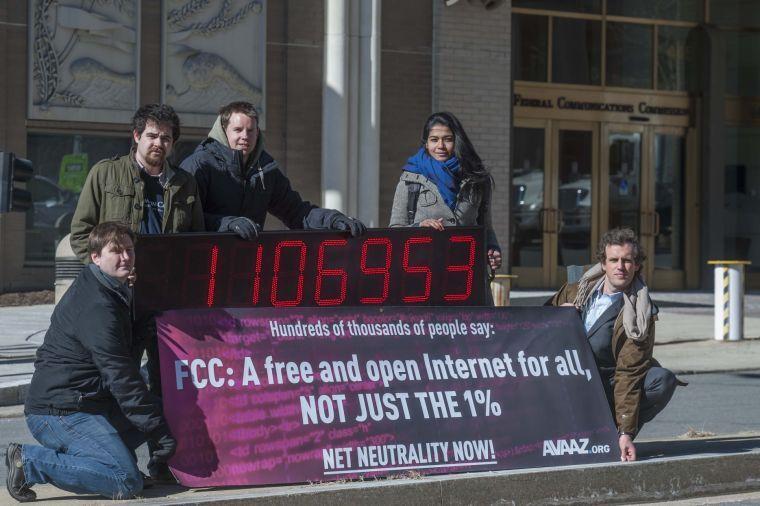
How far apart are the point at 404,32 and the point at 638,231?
649cm

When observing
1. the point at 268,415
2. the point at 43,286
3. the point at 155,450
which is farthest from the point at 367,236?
the point at 43,286

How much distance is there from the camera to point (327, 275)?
22.4 feet

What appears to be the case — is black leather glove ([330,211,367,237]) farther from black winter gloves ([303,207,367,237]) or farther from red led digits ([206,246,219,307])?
red led digits ([206,246,219,307])

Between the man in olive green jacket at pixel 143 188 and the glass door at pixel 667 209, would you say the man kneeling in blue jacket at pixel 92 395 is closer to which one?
the man in olive green jacket at pixel 143 188

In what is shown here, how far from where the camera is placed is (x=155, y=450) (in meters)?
6.11

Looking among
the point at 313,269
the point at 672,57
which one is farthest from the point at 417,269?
the point at 672,57

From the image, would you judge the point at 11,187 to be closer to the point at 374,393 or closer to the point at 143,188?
the point at 143,188

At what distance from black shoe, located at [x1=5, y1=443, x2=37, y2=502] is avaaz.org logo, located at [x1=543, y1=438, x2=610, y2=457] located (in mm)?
2653

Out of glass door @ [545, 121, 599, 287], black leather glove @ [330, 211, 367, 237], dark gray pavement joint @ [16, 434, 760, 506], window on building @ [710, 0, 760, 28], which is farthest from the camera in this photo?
window on building @ [710, 0, 760, 28]

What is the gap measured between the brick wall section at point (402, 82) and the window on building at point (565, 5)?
2.57 m

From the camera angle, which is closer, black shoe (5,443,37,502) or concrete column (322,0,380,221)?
black shoe (5,443,37,502)

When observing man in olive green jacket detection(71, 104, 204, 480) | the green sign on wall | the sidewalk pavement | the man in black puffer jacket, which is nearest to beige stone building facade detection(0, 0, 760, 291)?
the green sign on wall

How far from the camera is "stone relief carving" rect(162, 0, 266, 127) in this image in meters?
19.9

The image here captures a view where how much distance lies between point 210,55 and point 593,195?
26.4 ft
